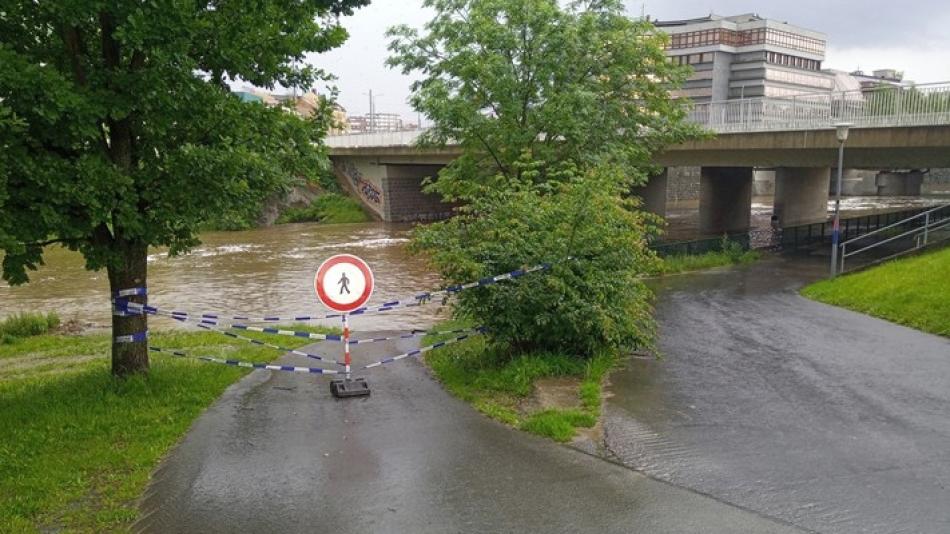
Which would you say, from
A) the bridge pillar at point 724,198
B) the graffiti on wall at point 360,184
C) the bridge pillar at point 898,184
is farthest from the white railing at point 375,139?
the bridge pillar at point 898,184

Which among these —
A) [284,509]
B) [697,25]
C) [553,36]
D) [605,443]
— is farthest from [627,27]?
[697,25]

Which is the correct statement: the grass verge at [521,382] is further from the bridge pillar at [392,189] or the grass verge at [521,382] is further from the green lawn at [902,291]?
the bridge pillar at [392,189]

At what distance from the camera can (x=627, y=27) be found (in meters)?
18.5

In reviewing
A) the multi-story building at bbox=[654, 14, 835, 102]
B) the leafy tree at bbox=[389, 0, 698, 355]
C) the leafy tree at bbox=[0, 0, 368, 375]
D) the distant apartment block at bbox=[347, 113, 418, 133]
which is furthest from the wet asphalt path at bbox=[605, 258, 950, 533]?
the multi-story building at bbox=[654, 14, 835, 102]

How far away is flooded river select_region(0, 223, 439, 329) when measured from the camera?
19.4 meters

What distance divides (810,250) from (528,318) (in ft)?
62.4

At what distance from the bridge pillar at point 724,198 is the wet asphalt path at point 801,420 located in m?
26.6

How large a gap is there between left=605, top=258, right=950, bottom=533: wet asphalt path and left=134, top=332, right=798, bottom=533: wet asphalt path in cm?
52

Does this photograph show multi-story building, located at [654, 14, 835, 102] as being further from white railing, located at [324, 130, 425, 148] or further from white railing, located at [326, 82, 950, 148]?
white railing, located at [326, 82, 950, 148]

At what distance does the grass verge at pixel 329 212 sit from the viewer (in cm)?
5197

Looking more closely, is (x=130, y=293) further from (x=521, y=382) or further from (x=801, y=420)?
(x=801, y=420)

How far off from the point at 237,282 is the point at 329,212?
28782 millimetres

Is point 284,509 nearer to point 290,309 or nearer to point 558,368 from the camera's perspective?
point 558,368

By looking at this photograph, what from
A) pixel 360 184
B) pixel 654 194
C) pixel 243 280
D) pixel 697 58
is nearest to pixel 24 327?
pixel 243 280
